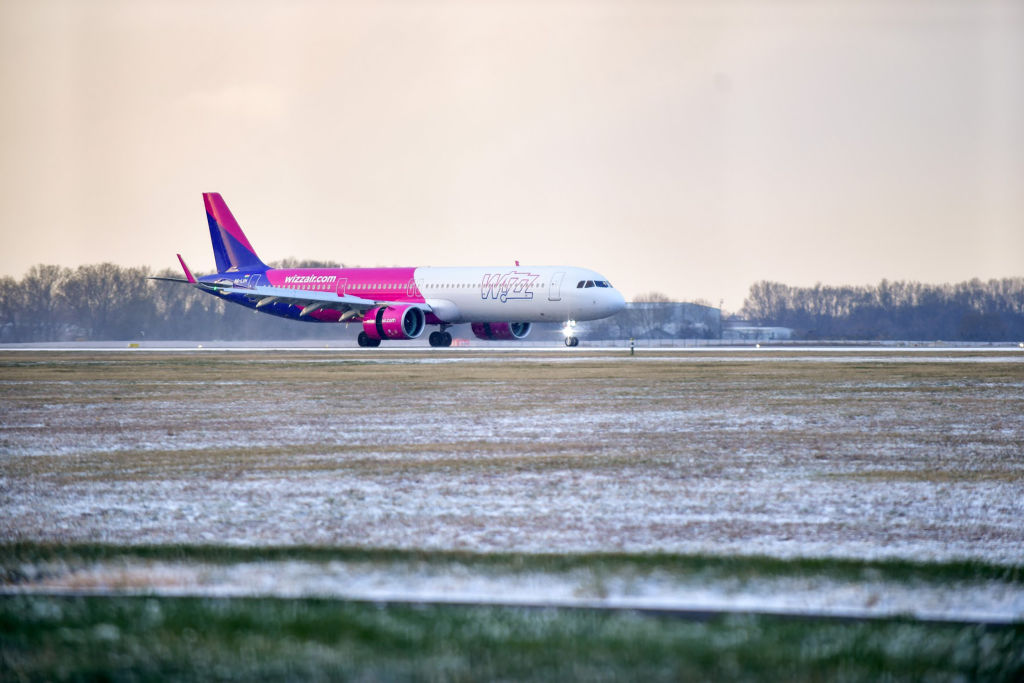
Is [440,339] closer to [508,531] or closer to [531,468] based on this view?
[531,468]

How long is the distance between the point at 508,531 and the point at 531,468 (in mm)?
3489

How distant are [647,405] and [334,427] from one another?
637cm

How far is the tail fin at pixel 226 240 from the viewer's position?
58906 millimetres

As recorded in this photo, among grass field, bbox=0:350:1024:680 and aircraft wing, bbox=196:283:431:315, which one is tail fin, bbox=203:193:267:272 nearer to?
aircraft wing, bbox=196:283:431:315

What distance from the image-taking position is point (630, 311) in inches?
5079

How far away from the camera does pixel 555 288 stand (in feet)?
155

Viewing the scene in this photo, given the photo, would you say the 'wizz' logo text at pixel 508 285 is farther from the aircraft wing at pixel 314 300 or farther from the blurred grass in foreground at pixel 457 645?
the blurred grass in foreground at pixel 457 645

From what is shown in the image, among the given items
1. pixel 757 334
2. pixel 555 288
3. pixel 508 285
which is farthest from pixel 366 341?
pixel 757 334

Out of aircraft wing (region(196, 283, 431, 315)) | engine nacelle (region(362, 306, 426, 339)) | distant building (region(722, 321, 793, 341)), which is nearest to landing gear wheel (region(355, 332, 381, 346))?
aircraft wing (region(196, 283, 431, 315))

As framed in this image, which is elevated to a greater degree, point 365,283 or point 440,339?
point 365,283

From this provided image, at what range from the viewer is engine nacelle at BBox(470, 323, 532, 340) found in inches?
2111

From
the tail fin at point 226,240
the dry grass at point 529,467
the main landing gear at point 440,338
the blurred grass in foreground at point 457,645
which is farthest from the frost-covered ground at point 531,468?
the tail fin at point 226,240

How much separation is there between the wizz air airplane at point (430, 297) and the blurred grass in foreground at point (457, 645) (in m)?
41.9

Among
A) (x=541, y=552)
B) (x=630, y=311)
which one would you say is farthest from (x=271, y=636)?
(x=630, y=311)
